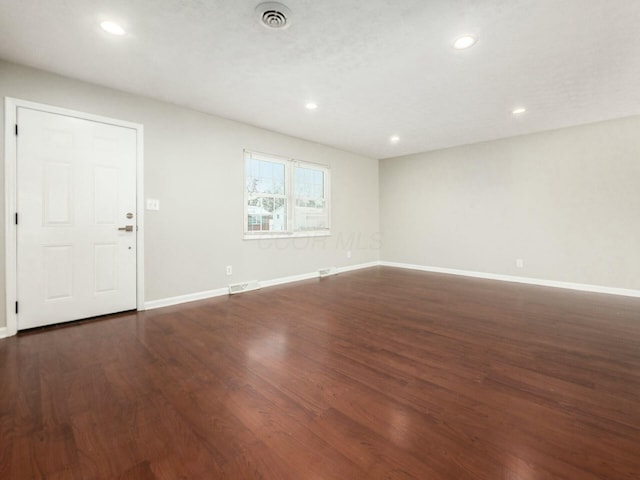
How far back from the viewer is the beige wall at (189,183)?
10.2 ft

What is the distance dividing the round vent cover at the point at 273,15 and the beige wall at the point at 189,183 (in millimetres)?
2210

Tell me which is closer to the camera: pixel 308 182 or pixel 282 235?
pixel 282 235

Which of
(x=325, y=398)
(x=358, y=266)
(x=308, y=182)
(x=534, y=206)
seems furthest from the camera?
(x=358, y=266)

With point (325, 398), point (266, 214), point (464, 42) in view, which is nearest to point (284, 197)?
point (266, 214)

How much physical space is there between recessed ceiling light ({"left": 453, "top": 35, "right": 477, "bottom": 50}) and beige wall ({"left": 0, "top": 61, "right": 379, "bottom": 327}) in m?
3.14

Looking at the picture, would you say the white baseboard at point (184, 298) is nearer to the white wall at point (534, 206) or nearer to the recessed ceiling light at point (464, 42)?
the recessed ceiling light at point (464, 42)

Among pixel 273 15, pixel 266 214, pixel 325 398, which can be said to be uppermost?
pixel 273 15

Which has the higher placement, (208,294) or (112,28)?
(112,28)

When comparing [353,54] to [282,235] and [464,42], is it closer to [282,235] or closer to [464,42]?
[464,42]

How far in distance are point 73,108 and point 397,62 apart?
11.4 feet

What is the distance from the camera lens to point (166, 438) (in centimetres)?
142

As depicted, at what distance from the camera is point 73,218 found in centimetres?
307

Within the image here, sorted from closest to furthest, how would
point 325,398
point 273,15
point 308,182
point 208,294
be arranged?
point 325,398
point 273,15
point 208,294
point 308,182

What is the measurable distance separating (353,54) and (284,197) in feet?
9.41
